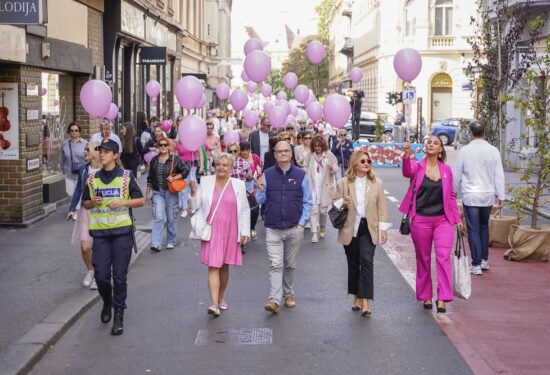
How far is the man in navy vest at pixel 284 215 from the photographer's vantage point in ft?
30.2

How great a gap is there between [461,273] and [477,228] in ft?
7.53

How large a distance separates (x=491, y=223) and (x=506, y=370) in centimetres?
678

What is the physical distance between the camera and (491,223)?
13672mm

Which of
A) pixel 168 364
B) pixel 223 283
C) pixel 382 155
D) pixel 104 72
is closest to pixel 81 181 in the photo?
pixel 223 283

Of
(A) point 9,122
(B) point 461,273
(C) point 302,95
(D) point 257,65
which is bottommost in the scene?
(B) point 461,273

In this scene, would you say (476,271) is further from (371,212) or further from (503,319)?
(371,212)

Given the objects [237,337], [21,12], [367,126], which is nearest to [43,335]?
[237,337]

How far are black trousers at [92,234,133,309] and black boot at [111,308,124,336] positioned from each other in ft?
0.17

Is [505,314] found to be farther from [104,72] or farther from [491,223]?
[104,72]

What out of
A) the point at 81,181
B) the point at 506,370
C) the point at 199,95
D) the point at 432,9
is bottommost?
the point at 506,370

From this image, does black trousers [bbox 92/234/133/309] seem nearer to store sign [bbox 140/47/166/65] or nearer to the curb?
the curb

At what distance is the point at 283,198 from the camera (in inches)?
364

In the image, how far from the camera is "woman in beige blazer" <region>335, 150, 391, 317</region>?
29.7 feet

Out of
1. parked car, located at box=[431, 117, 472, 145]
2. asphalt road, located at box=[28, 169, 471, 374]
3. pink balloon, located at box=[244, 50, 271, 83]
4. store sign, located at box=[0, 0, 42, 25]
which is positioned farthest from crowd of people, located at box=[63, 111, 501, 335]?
parked car, located at box=[431, 117, 472, 145]
